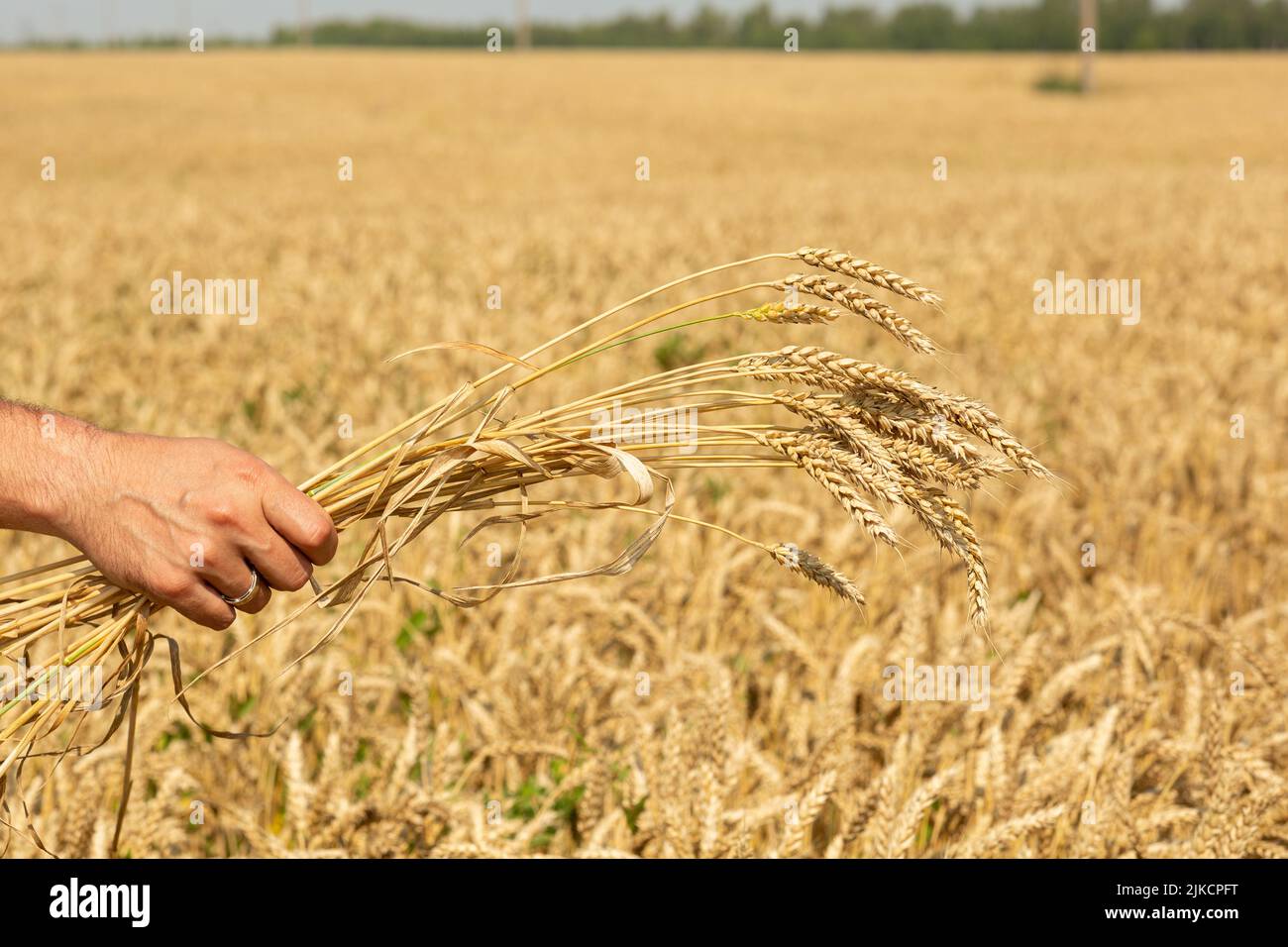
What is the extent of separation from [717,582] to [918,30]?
93668 mm

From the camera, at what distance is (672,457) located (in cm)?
160

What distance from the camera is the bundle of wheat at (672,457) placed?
4.67 feet

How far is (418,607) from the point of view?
3.55 m

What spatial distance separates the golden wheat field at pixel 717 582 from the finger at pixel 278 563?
601mm

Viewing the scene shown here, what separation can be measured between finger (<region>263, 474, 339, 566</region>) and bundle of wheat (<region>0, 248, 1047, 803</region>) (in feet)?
0.22

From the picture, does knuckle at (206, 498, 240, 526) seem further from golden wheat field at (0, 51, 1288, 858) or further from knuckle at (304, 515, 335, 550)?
golden wheat field at (0, 51, 1288, 858)

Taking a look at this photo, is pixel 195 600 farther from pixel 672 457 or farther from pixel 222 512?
pixel 672 457

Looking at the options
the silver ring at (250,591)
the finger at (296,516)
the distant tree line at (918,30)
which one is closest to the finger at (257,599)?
the silver ring at (250,591)

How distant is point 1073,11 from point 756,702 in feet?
277

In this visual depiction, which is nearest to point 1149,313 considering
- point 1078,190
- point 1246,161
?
point 1078,190

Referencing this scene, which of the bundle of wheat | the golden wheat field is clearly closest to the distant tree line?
→ the golden wheat field

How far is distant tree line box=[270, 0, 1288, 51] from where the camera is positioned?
78812 millimetres

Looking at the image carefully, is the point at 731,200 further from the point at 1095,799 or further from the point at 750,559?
the point at 1095,799

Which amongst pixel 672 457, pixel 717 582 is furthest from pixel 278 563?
pixel 717 582
